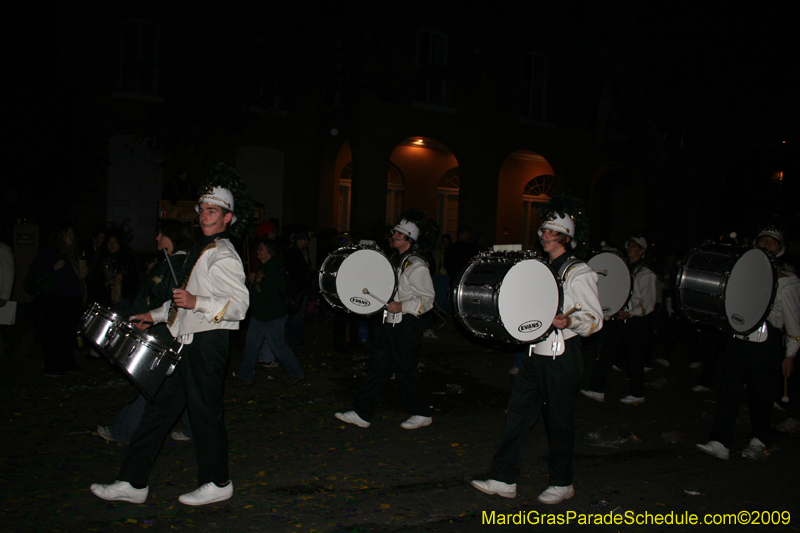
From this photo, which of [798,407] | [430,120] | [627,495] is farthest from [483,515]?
[430,120]

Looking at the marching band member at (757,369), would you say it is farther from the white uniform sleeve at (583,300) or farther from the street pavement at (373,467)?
the white uniform sleeve at (583,300)

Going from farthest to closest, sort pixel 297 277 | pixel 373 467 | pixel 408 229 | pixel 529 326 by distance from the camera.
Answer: pixel 297 277, pixel 408 229, pixel 373 467, pixel 529 326

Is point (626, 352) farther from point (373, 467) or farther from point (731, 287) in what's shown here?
→ point (373, 467)

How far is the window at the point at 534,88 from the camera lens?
20.4 m

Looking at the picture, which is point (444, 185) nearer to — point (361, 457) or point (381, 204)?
point (381, 204)

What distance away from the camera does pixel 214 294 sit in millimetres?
4180

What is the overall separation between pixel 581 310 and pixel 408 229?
8.27 ft

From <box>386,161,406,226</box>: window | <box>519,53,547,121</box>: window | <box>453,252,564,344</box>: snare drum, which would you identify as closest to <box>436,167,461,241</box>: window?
<box>386,161,406,226</box>: window

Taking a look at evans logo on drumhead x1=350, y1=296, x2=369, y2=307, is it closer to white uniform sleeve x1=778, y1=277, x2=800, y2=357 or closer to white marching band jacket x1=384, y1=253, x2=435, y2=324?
white marching band jacket x1=384, y1=253, x2=435, y2=324

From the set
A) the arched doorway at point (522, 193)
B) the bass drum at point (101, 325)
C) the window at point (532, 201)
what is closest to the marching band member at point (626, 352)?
the bass drum at point (101, 325)

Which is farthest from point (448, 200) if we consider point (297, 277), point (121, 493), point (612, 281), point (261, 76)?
point (121, 493)

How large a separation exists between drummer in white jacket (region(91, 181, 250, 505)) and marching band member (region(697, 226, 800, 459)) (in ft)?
14.3

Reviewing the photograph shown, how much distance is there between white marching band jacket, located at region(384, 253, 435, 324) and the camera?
6.13 meters

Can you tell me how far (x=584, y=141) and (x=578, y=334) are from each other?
17.4 m
